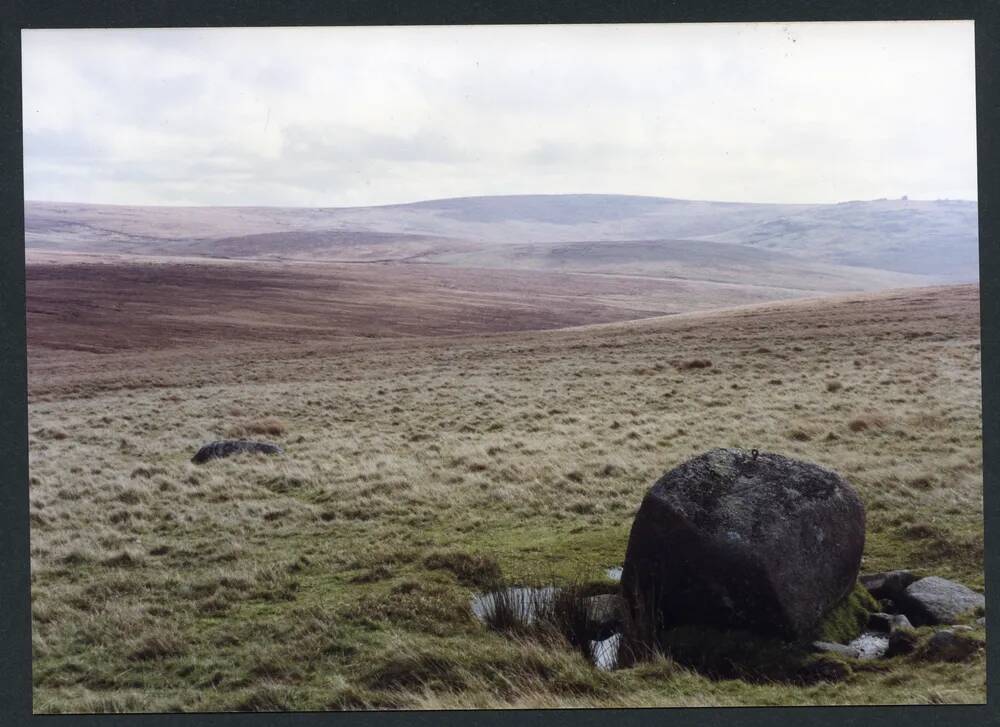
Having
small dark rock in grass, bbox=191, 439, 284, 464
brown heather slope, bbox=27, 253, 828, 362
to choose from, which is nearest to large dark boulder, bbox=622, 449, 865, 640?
small dark rock in grass, bbox=191, 439, 284, 464

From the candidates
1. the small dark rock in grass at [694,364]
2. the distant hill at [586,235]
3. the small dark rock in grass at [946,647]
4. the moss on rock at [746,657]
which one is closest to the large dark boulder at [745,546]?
the moss on rock at [746,657]

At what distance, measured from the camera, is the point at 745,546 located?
5.71m

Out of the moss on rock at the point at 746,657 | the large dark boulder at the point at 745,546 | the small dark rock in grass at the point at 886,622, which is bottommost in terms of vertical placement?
the moss on rock at the point at 746,657

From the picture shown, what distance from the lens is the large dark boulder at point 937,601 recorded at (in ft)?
19.9

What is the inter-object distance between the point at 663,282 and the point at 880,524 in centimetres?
2106

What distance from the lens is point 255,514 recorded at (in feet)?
30.0

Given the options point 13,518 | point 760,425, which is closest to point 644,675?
point 13,518

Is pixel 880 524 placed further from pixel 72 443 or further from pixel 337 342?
pixel 337 342

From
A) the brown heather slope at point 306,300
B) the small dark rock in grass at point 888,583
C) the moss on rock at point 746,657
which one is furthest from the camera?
the brown heather slope at point 306,300

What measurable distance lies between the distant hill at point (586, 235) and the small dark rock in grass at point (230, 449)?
3734 mm

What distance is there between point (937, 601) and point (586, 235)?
923 centimetres

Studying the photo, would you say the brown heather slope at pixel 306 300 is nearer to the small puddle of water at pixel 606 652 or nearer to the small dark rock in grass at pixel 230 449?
the small dark rock in grass at pixel 230 449

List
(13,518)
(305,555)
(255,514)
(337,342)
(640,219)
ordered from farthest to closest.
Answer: (337,342), (640,219), (255,514), (305,555), (13,518)

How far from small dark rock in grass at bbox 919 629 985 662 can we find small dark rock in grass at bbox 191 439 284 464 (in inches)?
361
